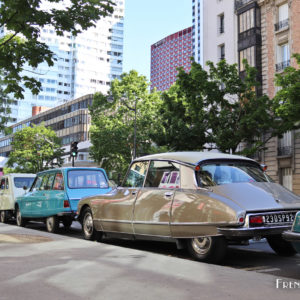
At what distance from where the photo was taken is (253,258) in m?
7.73

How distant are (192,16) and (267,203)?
181m

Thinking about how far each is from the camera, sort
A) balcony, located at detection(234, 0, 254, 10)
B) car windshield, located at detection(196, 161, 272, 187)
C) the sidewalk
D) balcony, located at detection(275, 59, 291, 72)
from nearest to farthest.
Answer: the sidewalk
car windshield, located at detection(196, 161, 272, 187)
balcony, located at detection(275, 59, 291, 72)
balcony, located at detection(234, 0, 254, 10)

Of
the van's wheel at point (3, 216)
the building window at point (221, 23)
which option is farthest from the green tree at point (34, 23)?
the building window at point (221, 23)

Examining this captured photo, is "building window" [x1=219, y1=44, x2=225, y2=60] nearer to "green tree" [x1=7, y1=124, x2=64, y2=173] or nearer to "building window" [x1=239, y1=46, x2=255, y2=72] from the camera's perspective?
"building window" [x1=239, y1=46, x2=255, y2=72]

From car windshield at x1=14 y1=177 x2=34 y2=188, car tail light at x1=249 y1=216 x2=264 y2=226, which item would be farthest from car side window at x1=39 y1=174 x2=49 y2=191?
car tail light at x1=249 y1=216 x2=264 y2=226

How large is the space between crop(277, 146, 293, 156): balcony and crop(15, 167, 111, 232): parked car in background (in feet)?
67.6

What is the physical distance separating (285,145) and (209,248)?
85.9ft

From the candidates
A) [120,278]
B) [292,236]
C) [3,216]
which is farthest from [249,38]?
[120,278]

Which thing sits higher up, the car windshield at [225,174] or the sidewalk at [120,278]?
the car windshield at [225,174]

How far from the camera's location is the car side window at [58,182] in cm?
1279

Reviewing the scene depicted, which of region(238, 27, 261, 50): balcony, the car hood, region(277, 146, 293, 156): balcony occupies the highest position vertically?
region(238, 27, 261, 50): balcony

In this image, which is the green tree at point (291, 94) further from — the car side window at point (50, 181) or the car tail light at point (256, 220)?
the car tail light at point (256, 220)

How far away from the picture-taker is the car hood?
6793mm

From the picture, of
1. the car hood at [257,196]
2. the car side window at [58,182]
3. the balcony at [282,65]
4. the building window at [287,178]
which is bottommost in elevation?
the car hood at [257,196]
